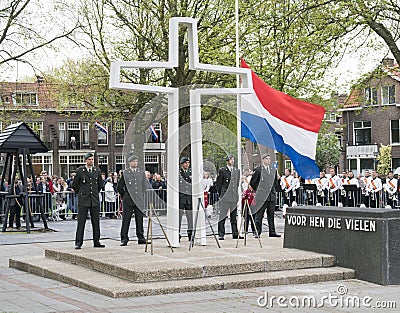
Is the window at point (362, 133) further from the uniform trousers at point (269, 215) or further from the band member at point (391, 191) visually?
the uniform trousers at point (269, 215)

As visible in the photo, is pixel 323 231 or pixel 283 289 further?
pixel 323 231

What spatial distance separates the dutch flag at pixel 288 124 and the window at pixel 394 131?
147ft

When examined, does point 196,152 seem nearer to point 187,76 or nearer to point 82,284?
point 82,284

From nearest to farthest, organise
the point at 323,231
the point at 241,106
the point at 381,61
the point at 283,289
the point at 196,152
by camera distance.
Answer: the point at 283,289
the point at 323,231
the point at 196,152
the point at 241,106
the point at 381,61

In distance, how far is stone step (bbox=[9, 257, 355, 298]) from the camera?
10.3m

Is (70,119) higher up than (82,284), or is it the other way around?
(70,119)

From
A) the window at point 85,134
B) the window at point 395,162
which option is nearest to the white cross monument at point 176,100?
the window at point 395,162

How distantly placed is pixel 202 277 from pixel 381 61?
45.3ft

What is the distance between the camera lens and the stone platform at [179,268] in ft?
35.1

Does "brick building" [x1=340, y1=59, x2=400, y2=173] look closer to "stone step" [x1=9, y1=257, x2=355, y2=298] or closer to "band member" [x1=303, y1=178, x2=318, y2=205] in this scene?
"band member" [x1=303, y1=178, x2=318, y2=205]

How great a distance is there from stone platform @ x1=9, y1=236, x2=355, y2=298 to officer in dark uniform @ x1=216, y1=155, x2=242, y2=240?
2.66 meters

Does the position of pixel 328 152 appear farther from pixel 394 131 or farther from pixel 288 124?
pixel 288 124

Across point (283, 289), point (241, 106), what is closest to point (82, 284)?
point (283, 289)

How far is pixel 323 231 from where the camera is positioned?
1274 cm
